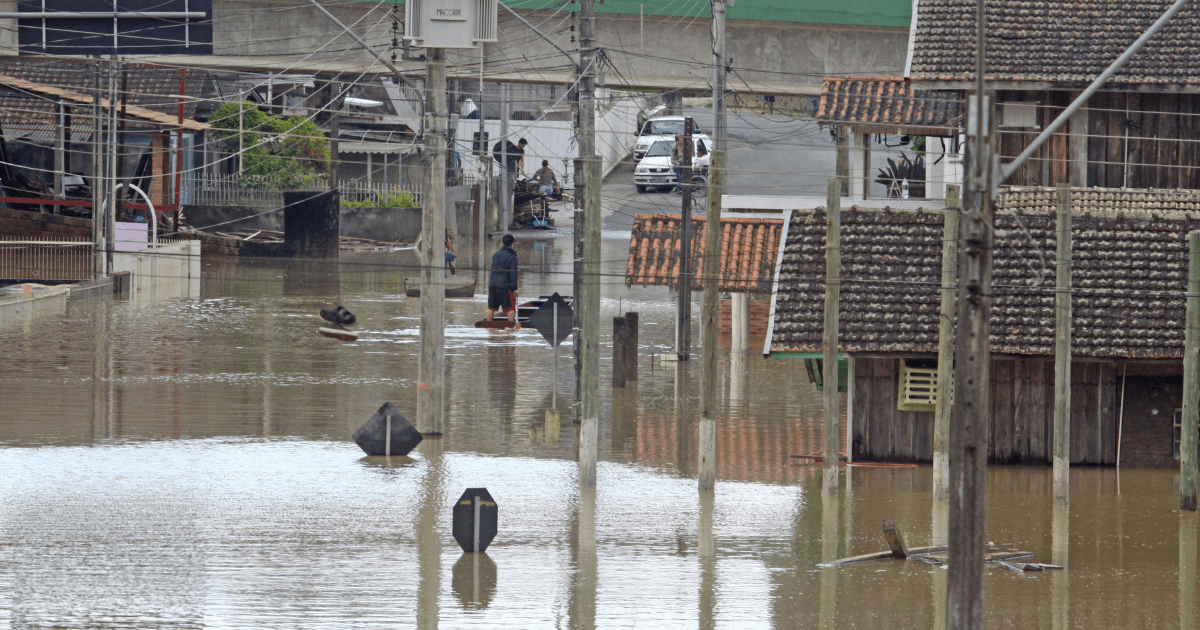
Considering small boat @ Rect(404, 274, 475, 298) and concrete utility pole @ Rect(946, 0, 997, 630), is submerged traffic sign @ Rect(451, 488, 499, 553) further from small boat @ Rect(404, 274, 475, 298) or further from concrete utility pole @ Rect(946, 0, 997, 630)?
small boat @ Rect(404, 274, 475, 298)

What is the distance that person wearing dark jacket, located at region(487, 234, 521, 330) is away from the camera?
26.9m

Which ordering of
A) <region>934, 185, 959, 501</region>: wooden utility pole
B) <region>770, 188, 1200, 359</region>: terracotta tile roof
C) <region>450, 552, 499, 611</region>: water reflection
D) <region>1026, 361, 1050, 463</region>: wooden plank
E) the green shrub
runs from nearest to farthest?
<region>450, 552, 499, 611</region>: water reflection → <region>934, 185, 959, 501</region>: wooden utility pole → <region>770, 188, 1200, 359</region>: terracotta tile roof → <region>1026, 361, 1050, 463</region>: wooden plank → the green shrub

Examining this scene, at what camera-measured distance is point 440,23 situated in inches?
722

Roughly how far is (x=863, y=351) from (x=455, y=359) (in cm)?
1017

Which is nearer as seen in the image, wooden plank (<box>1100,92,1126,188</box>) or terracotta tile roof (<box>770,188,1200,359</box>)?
terracotta tile roof (<box>770,188,1200,359</box>)

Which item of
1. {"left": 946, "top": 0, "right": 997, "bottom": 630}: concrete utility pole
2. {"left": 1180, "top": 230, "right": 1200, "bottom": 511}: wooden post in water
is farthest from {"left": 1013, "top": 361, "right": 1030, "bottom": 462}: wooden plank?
{"left": 946, "top": 0, "right": 997, "bottom": 630}: concrete utility pole

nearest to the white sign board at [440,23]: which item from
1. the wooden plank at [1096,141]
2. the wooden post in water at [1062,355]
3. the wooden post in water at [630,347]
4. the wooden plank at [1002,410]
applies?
the wooden post in water at [630,347]

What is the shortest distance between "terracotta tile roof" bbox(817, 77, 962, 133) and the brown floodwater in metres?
4.66

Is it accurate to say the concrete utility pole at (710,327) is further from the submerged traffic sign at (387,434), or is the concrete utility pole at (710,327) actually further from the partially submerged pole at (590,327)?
the submerged traffic sign at (387,434)

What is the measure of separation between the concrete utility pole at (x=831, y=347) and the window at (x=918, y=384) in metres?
2.11

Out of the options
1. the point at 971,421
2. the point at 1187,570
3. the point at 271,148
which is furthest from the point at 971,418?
the point at 271,148

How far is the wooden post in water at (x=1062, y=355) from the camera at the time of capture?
585 inches

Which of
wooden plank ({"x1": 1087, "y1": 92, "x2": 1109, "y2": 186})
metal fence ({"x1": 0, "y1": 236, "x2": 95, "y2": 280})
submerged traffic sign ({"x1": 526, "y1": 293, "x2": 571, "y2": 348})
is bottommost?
submerged traffic sign ({"x1": 526, "y1": 293, "x2": 571, "y2": 348})

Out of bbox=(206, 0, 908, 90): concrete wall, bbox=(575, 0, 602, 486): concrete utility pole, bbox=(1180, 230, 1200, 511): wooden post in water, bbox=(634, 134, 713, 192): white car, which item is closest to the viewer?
bbox=(1180, 230, 1200, 511): wooden post in water
